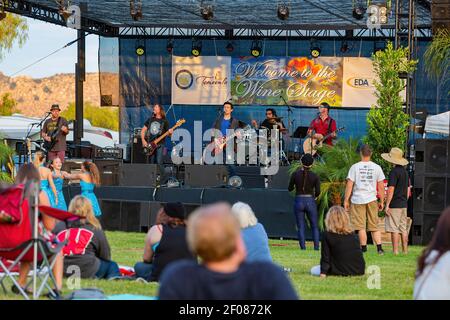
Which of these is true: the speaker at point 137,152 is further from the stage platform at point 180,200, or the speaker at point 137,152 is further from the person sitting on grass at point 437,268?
the person sitting on grass at point 437,268

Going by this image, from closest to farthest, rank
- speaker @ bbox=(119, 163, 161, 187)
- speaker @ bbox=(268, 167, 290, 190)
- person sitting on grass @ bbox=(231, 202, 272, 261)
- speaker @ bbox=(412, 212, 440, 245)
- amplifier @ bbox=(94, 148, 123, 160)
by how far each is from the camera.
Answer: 1. person sitting on grass @ bbox=(231, 202, 272, 261)
2. speaker @ bbox=(412, 212, 440, 245)
3. speaker @ bbox=(268, 167, 290, 190)
4. speaker @ bbox=(119, 163, 161, 187)
5. amplifier @ bbox=(94, 148, 123, 160)

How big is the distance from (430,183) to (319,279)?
5.85m

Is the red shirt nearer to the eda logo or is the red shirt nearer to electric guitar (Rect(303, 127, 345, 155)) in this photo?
electric guitar (Rect(303, 127, 345, 155))

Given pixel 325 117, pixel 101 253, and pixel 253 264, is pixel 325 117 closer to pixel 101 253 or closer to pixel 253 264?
pixel 101 253

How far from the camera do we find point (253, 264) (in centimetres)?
511

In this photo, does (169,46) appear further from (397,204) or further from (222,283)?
(222,283)

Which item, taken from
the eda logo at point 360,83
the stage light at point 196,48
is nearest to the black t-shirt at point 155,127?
the stage light at point 196,48

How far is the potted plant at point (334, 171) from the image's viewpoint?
58.7 feet

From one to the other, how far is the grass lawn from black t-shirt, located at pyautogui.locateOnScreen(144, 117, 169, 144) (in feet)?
15.3

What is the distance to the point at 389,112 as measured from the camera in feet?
60.7

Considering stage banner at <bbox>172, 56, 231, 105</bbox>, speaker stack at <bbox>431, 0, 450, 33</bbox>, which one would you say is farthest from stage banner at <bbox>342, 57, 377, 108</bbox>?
speaker stack at <bbox>431, 0, 450, 33</bbox>

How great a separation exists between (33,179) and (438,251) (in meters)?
4.29

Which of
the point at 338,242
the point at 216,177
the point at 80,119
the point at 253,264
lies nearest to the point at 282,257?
the point at 338,242

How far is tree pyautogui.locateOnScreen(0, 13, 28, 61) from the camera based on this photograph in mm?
40938
